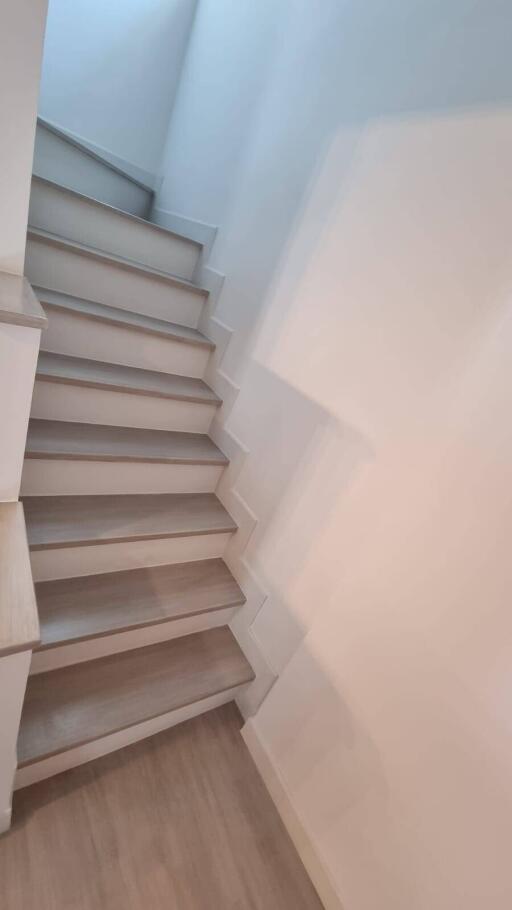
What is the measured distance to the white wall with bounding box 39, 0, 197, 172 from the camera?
2.17 metres

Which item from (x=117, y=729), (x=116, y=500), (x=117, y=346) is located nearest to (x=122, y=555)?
(x=116, y=500)

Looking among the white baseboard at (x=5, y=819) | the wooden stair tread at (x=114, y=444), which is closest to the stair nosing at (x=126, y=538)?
the wooden stair tread at (x=114, y=444)

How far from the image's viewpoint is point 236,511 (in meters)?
1.66

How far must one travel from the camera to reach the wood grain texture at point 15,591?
721 millimetres

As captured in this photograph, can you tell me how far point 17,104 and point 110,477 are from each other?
1.07 meters

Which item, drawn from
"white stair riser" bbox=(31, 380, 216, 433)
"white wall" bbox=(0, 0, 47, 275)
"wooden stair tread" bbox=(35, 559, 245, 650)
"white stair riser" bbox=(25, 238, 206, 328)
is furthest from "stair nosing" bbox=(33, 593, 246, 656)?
"white stair riser" bbox=(25, 238, 206, 328)

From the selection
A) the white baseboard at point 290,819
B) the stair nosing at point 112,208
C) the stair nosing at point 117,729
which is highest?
the stair nosing at point 112,208

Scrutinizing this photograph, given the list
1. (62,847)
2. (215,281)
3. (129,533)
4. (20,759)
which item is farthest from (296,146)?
(62,847)

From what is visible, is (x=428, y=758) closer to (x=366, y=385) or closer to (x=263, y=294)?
(x=366, y=385)

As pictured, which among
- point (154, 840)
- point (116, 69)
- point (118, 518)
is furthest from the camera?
point (116, 69)

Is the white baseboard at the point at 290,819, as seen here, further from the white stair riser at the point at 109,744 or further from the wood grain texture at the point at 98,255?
the wood grain texture at the point at 98,255

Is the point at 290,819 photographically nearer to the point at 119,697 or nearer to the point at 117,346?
the point at 119,697

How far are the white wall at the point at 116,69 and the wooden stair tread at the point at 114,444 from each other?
2104 mm

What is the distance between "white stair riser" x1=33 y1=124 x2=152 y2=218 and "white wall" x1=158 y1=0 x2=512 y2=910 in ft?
3.46
